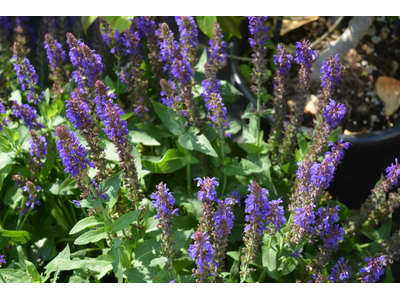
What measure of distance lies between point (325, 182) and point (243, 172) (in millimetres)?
726

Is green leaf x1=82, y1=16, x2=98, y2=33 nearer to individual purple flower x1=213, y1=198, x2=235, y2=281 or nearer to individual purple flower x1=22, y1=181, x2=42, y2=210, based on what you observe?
individual purple flower x1=22, y1=181, x2=42, y2=210

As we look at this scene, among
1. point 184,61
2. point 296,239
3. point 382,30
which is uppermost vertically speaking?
point 382,30

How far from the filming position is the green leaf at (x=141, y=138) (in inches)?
127

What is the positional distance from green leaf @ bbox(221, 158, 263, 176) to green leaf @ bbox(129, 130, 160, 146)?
0.50 m

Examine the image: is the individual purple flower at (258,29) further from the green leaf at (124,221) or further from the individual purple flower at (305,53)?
the green leaf at (124,221)

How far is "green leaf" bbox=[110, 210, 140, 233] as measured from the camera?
8.53 feet

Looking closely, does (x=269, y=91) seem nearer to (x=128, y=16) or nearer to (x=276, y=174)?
(x=276, y=174)

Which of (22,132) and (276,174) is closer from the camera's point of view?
(22,132)

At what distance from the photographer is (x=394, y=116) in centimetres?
471

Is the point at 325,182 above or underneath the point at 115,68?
underneath

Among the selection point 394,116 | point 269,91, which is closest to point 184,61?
point 269,91

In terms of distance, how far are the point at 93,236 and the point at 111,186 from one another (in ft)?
1.00

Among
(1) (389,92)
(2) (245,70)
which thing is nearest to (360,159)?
(1) (389,92)

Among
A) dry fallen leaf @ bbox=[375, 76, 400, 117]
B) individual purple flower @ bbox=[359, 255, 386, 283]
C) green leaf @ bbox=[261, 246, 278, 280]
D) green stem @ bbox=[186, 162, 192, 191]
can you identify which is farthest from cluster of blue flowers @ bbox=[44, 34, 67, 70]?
dry fallen leaf @ bbox=[375, 76, 400, 117]
